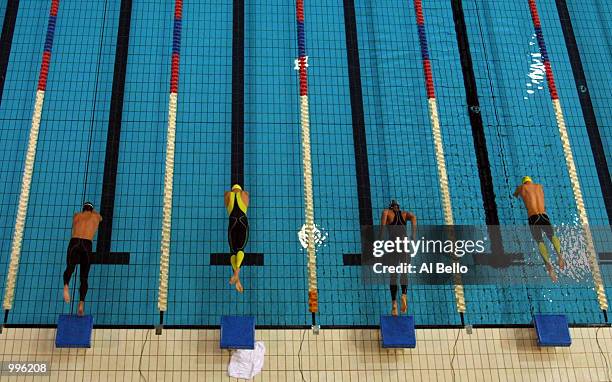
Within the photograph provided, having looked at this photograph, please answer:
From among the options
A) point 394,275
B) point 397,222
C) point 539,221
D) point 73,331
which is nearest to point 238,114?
point 397,222

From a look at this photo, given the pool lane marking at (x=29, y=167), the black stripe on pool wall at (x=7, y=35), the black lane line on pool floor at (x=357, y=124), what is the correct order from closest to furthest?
the pool lane marking at (x=29, y=167) < the black lane line on pool floor at (x=357, y=124) < the black stripe on pool wall at (x=7, y=35)

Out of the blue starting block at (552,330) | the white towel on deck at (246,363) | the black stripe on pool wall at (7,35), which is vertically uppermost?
the black stripe on pool wall at (7,35)

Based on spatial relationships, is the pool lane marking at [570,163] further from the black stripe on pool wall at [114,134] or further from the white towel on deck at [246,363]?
the black stripe on pool wall at [114,134]

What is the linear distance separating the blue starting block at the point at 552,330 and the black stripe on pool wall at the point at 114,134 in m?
4.76

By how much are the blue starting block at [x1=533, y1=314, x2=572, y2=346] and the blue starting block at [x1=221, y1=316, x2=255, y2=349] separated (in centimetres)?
298

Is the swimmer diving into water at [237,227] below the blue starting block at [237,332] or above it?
above

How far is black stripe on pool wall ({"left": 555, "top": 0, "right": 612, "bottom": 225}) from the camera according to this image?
7.32 meters

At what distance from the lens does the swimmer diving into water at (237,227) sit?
609 cm

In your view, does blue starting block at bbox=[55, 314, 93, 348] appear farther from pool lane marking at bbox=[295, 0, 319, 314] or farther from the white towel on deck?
pool lane marking at bbox=[295, 0, 319, 314]

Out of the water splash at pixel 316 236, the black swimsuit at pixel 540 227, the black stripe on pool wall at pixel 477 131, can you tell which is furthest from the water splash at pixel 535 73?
the water splash at pixel 316 236

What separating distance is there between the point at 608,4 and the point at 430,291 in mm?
5423

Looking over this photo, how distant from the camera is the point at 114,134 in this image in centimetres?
728

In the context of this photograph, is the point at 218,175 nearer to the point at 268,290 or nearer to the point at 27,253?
the point at 268,290

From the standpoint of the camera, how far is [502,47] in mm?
8227
